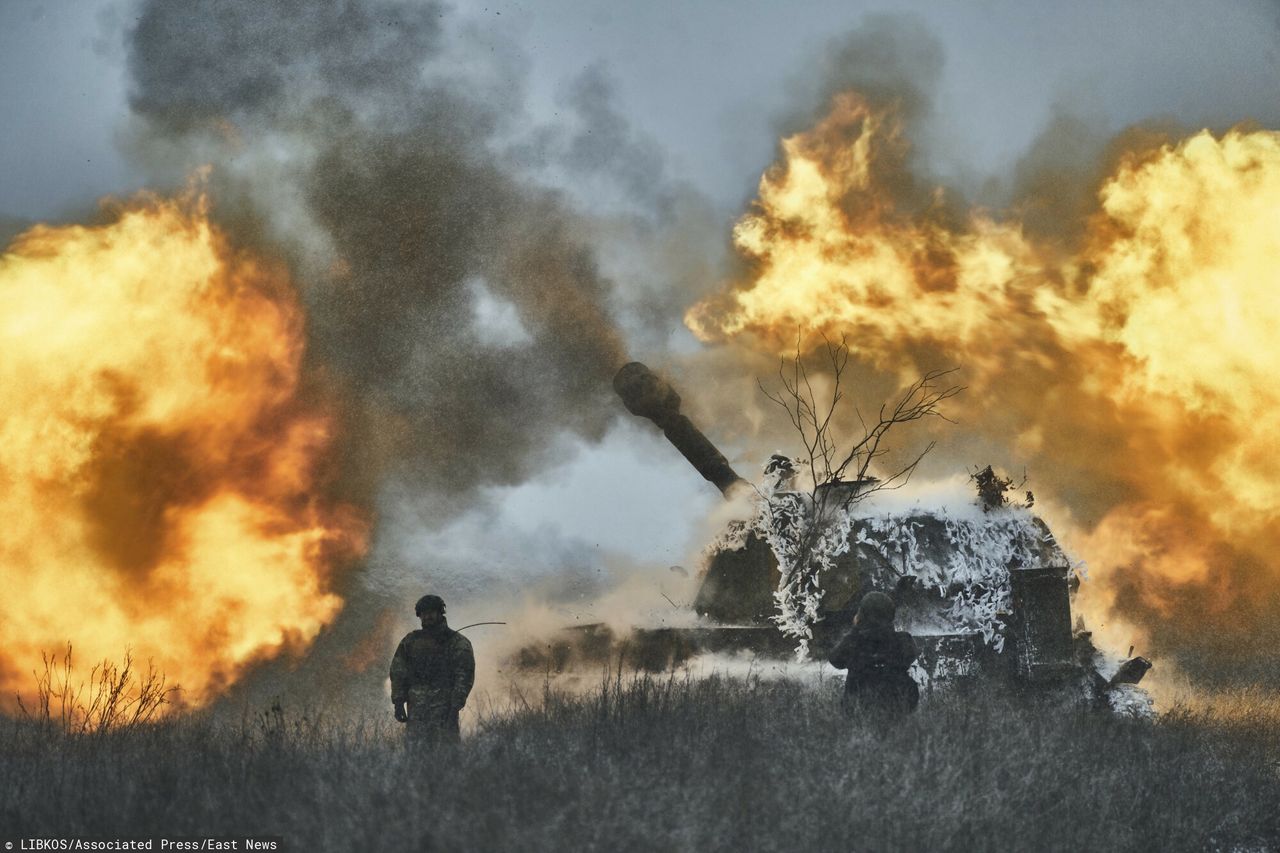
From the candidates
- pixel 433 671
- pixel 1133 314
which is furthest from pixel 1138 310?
pixel 433 671

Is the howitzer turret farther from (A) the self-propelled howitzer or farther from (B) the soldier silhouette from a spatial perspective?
(B) the soldier silhouette

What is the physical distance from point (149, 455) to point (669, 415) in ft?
24.1

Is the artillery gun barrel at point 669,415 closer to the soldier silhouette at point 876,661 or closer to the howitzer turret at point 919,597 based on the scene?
the howitzer turret at point 919,597

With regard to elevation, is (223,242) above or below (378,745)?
above

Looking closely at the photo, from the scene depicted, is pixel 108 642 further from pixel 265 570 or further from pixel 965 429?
pixel 965 429

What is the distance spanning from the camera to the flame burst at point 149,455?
1488 centimetres

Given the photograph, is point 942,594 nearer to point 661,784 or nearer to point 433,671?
point 433,671

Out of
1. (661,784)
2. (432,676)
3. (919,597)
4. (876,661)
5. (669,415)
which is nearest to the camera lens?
(661,784)

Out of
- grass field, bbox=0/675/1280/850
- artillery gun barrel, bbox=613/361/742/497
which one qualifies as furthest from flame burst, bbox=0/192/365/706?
artillery gun barrel, bbox=613/361/742/497

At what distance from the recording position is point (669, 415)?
14906 millimetres

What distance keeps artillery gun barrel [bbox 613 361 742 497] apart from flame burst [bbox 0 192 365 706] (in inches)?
227

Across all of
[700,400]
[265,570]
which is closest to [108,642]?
[265,570]

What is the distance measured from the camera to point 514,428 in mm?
22844

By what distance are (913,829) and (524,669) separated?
7.61 m
